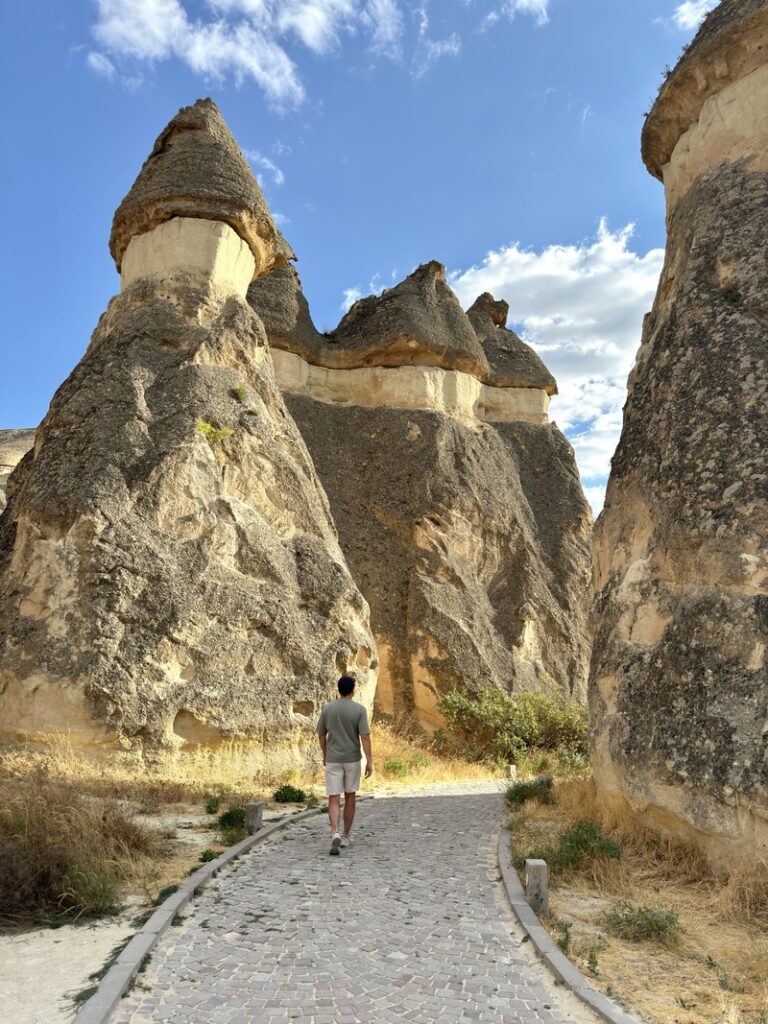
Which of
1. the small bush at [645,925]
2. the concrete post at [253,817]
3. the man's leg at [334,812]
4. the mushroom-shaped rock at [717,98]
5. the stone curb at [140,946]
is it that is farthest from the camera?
the mushroom-shaped rock at [717,98]

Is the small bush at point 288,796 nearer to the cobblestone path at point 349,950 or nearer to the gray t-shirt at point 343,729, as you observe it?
the gray t-shirt at point 343,729

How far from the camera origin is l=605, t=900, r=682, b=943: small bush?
468 centimetres

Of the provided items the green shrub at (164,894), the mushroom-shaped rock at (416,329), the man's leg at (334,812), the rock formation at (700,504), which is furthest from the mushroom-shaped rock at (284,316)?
the green shrub at (164,894)

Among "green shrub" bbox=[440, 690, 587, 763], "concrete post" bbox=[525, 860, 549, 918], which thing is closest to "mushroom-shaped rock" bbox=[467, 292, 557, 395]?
"green shrub" bbox=[440, 690, 587, 763]

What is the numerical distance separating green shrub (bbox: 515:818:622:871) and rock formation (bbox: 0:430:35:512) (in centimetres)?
2890

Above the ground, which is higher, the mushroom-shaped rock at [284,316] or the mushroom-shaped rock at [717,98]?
the mushroom-shaped rock at [284,316]

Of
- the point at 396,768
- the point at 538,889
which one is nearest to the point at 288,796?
the point at 396,768

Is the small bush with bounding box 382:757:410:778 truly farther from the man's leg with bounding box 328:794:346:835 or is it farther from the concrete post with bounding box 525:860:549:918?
the concrete post with bounding box 525:860:549:918

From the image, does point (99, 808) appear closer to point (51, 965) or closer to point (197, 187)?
point (51, 965)

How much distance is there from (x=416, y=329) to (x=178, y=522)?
12.6m

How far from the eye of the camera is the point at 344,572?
13680 mm

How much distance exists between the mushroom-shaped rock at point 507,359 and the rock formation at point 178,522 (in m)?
11.9

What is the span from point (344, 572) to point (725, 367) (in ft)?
25.5

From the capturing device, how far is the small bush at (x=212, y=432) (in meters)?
12.7
